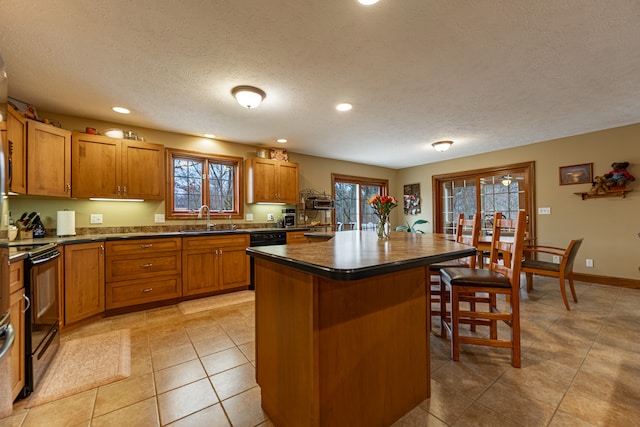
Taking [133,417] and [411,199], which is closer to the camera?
[133,417]

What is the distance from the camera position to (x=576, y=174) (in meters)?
4.10

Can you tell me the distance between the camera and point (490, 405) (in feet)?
4.78

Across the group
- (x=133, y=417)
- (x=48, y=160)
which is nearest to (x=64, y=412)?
(x=133, y=417)

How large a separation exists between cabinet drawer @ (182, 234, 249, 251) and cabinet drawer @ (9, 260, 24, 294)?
5.53ft

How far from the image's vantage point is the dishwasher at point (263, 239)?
382cm

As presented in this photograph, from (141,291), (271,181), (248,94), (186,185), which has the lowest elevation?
(141,291)

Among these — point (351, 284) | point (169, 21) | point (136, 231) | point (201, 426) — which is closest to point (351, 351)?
point (351, 284)

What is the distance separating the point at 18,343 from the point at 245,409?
1417 millimetres

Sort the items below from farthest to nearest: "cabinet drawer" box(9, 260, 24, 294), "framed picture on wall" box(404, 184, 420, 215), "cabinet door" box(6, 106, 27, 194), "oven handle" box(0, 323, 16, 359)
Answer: "framed picture on wall" box(404, 184, 420, 215)
"cabinet door" box(6, 106, 27, 194)
"cabinet drawer" box(9, 260, 24, 294)
"oven handle" box(0, 323, 16, 359)

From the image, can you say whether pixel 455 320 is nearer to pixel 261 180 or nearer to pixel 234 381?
pixel 234 381

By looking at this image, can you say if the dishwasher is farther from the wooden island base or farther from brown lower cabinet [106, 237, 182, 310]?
the wooden island base

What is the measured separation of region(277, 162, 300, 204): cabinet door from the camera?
178 inches

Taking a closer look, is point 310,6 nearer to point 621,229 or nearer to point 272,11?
point 272,11

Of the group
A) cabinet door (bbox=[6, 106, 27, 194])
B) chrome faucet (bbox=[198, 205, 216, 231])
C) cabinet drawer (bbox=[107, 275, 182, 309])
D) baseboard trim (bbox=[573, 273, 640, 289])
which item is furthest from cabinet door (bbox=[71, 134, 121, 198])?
baseboard trim (bbox=[573, 273, 640, 289])
